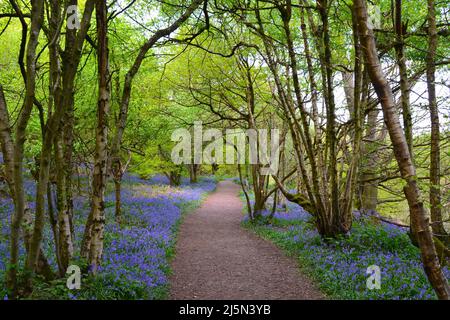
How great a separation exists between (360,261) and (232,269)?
3.10 metres

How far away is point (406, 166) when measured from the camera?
141 inches

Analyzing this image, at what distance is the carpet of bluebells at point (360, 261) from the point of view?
581 centimetres

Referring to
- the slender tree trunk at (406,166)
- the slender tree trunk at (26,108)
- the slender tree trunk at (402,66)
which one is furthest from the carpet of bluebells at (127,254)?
the slender tree trunk at (402,66)

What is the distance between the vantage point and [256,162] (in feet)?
47.0

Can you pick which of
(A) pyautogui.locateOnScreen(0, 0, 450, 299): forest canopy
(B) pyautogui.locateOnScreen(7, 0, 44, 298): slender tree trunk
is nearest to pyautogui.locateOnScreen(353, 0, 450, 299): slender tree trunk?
(A) pyautogui.locateOnScreen(0, 0, 450, 299): forest canopy

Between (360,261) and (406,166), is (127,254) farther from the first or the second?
(406,166)

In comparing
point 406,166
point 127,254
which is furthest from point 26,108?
point 127,254

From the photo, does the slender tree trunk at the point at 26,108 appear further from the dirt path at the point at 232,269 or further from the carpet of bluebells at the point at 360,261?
the carpet of bluebells at the point at 360,261

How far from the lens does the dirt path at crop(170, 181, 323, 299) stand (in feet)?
21.8

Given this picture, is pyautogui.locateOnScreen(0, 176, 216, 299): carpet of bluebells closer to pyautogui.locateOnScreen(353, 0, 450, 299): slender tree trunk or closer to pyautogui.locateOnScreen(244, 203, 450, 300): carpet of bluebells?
pyautogui.locateOnScreen(244, 203, 450, 300): carpet of bluebells

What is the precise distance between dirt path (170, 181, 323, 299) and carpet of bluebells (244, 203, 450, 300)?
1.32 ft

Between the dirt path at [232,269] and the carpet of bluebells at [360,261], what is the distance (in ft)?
1.32
